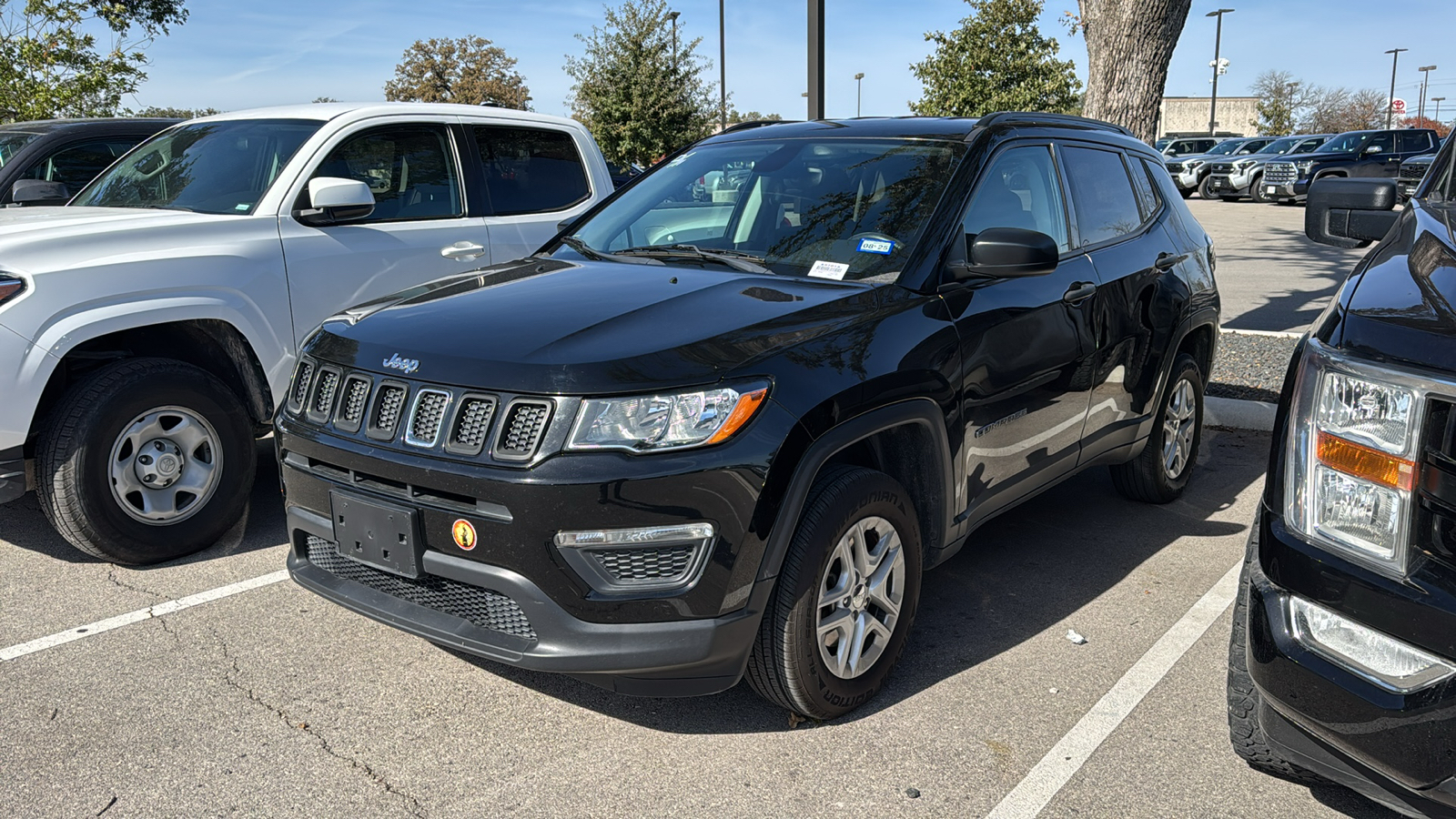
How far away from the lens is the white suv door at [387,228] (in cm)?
496

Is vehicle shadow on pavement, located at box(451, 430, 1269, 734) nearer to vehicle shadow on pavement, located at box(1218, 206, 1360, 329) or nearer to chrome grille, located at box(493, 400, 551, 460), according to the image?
chrome grille, located at box(493, 400, 551, 460)

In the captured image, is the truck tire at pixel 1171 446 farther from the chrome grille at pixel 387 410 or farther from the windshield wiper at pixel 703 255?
the chrome grille at pixel 387 410

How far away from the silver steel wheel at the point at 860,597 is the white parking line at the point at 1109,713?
567mm

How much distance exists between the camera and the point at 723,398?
2.80 metres

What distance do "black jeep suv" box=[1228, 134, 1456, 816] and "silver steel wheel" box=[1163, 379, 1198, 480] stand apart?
8.49 feet

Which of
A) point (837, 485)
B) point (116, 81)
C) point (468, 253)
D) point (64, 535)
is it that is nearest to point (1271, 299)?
point (468, 253)

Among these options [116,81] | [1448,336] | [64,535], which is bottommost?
[64,535]

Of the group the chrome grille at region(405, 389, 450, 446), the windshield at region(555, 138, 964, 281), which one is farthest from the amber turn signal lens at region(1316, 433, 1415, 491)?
the chrome grille at region(405, 389, 450, 446)

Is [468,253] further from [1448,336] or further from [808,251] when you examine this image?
[1448,336]

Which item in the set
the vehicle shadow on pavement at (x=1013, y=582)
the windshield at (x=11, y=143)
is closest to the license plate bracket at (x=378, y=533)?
the vehicle shadow on pavement at (x=1013, y=582)

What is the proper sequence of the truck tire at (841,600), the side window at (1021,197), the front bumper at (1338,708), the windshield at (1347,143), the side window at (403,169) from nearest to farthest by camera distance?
the front bumper at (1338,708) → the truck tire at (841,600) → the side window at (1021,197) → the side window at (403,169) → the windshield at (1347,143)

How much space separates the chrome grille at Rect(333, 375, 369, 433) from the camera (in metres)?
3.11

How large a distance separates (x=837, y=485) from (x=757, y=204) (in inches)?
57.0

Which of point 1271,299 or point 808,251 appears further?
point 1271,299
